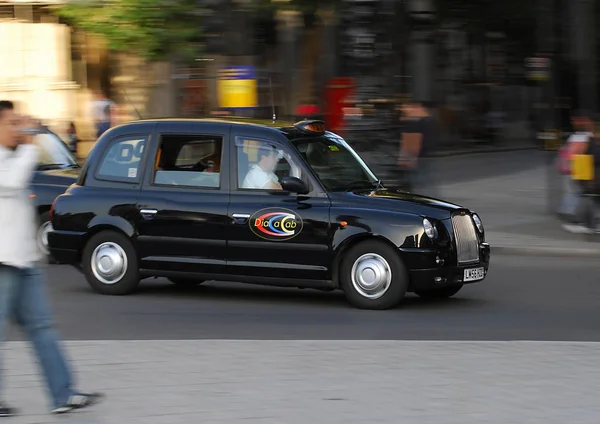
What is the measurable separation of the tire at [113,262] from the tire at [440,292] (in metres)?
2.67

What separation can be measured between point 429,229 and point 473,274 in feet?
2.31

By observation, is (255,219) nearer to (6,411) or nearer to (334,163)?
(334,163)

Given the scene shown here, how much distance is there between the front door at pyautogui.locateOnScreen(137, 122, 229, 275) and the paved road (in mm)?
423

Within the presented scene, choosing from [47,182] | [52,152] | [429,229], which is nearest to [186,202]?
[429,229]

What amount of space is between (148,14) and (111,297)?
12.4 m

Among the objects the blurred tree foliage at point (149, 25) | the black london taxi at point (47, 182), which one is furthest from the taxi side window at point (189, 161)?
the blurred tree foliage at point (149, 25)

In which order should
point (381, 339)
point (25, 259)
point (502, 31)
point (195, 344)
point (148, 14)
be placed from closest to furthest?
point (25, 259), point (195, 344), point (381, 339), point (148, 14), point (502, 31)

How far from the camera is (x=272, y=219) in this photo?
998 cm

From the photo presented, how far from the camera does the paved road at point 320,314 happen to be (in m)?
8.83

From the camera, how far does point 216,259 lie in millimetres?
10234

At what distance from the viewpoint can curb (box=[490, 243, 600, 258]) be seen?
543 inches

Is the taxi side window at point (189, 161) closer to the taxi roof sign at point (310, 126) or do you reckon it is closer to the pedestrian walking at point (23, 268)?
the taxi roof sign at point (310, 126)

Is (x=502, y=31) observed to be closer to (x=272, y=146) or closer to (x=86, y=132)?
(x=86, y=132)

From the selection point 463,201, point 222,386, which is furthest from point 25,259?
point 463,201
